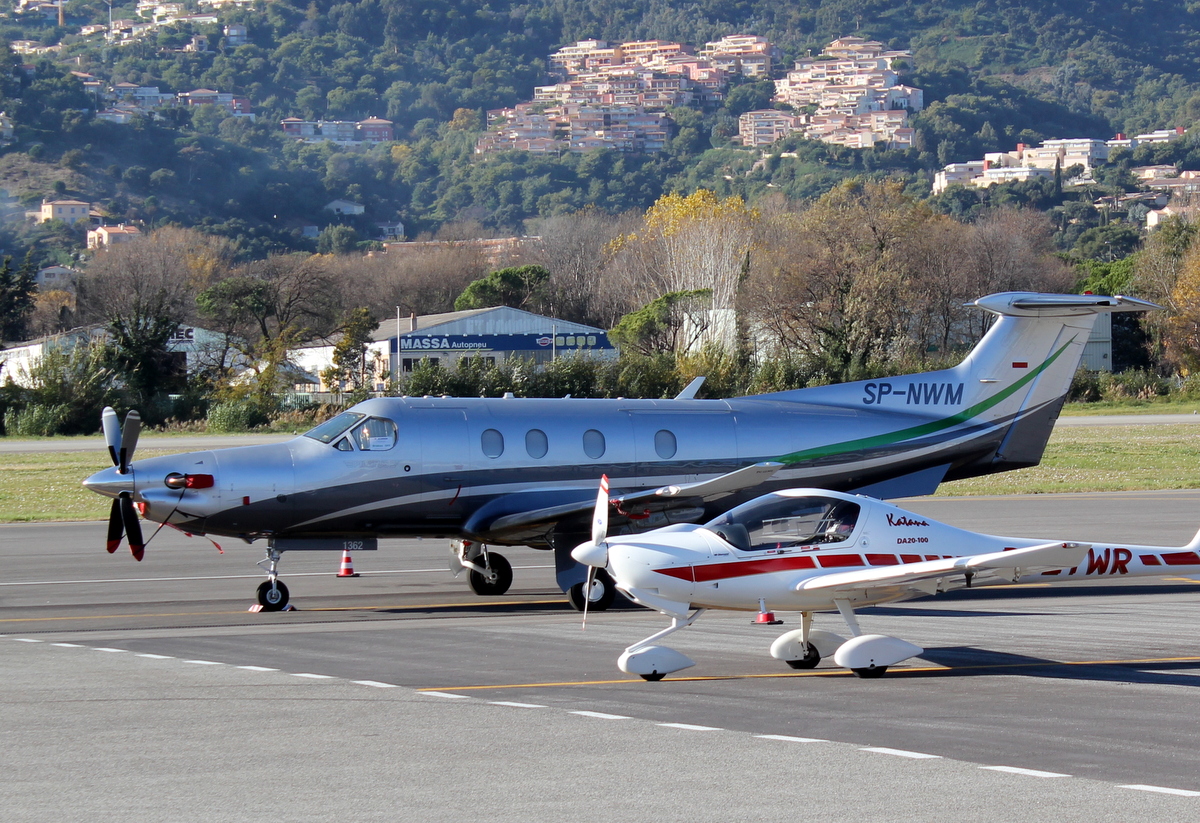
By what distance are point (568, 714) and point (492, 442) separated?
26.3 ft

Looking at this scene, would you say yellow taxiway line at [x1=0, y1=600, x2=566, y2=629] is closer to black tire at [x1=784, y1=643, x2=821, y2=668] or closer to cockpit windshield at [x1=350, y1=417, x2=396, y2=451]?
cockpit windshield at [x1=350, y1=417, x2=396, y2=451]

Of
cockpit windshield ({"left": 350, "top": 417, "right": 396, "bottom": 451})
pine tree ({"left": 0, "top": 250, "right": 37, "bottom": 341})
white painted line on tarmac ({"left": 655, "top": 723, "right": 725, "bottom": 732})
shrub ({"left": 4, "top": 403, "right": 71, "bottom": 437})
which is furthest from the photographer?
pine tree ({"left": 0, "top": 250, "right": 37, "bottom": 341})

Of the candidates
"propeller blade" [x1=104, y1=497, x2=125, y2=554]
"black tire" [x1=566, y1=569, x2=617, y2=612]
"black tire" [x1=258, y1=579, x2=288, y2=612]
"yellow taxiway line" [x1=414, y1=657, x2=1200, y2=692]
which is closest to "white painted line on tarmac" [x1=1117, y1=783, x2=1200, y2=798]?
"yellow taxiway line" [x1=414, y1=657, x2=1200, y2=692]

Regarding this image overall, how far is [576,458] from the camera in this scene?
1873 centimetres

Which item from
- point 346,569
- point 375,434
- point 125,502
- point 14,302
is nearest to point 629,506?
point 375,434

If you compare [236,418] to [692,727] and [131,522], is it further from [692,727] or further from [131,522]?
[692,727]

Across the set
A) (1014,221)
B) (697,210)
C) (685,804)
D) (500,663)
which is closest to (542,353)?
(697,210)

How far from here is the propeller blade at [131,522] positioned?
1656 cm

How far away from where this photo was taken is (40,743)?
32.0 feet

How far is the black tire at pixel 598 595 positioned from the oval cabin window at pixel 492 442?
2.22 meters

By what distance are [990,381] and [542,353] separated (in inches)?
2158

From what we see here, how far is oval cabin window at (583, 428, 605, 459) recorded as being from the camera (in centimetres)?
1884

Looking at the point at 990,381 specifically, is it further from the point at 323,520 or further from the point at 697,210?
the point at 697,210

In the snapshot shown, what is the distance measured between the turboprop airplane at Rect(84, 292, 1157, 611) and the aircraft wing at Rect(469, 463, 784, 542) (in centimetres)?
3
